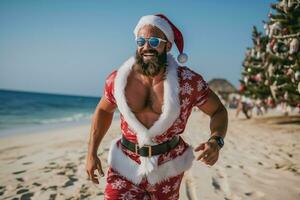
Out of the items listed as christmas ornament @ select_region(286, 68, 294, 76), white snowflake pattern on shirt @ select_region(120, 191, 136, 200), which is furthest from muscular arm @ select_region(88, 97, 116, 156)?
christmas ornament @ select_region(286, 68, 294, 76)

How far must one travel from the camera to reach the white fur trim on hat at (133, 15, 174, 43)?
2.80 meters

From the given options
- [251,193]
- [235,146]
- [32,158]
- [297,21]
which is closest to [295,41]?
[297,21]

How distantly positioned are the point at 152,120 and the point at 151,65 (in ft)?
1.51

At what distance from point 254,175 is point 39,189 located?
144 inches

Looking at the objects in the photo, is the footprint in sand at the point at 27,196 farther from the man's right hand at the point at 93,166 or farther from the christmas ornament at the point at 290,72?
the christmas ornament at the point at 290,72

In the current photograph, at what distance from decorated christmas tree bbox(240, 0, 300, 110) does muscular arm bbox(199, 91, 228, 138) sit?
20.7 ft

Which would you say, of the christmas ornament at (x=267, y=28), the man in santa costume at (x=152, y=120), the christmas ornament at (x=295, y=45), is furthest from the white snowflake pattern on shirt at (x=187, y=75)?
the christmas ornament at (x=267, y=28)

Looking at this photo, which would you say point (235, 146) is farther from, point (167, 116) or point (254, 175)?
point (167, 116)

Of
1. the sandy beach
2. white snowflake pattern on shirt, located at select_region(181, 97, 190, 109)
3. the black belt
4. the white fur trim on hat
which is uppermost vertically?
the white fur trim on hat

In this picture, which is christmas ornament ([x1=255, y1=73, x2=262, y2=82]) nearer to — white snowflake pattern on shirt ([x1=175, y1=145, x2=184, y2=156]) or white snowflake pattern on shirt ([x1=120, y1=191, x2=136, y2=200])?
white snowflake pattern on shirt ([x1=175, y1=145, x2=184, y2=156])

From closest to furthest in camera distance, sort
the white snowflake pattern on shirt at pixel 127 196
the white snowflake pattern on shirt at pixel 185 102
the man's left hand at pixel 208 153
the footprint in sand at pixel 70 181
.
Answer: the man's left hand at pixel 208 153, the white snowflake pattern on shirt at pixel 127 196, the white snowflake pattern on shirt at pixel 185 102, the footprint in sand at pixel 70 181

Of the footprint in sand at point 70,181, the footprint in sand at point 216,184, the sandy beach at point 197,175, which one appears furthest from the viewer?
the footprint in sand at point 70,181

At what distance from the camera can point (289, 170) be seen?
229 inches

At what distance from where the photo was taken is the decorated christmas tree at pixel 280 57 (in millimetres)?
9812
